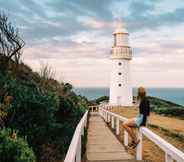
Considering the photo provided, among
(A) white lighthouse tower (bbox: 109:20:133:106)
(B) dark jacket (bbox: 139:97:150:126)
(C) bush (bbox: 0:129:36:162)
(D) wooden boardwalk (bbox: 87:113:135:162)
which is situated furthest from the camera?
(A) white lighthouse tower (bbox: 109:20:133:106)

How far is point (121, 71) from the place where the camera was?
172 ft

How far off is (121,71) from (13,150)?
47.5 meters

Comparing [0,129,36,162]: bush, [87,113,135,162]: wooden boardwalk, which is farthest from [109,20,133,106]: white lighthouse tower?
[0,129,36,162]: bush

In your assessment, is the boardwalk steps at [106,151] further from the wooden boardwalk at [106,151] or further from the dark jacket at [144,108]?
the dark jacket at [144,108]

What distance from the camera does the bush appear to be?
512 cm

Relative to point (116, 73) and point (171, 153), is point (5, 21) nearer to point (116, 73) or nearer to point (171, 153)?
point (171, 153)

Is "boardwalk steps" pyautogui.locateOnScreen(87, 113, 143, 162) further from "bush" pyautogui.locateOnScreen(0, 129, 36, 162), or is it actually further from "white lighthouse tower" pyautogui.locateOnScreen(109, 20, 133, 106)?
"white lighthouse tower" pyautogui.locateOnScreen(109, 20, 133, 106)

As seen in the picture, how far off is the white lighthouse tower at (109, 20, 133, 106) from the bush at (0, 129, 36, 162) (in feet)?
151

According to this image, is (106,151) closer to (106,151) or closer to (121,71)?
(106,151)

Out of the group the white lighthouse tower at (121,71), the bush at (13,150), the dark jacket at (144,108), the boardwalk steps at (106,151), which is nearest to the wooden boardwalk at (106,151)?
the boardwalk steps at (106,151)

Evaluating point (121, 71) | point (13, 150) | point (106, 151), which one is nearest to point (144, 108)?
point (106, 151)

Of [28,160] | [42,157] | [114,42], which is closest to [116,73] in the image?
[114,42]

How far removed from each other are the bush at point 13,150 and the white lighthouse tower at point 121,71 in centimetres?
4609

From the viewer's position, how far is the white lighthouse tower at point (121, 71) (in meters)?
51.4
